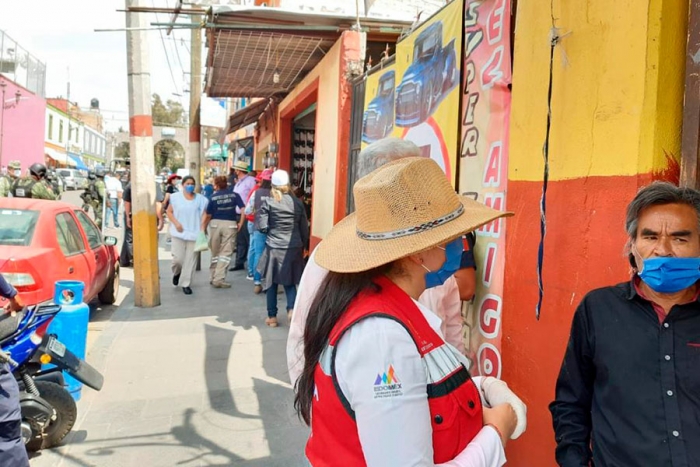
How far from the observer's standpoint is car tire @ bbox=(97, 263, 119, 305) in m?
7.82

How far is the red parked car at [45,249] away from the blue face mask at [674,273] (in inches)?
197

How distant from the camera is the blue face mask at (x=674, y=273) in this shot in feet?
5.59

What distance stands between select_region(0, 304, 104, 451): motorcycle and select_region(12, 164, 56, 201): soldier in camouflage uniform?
6.82 metres

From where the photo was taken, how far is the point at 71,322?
4477mm

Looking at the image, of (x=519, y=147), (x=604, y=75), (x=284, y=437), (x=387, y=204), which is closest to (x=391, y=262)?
(x=387, y=204)

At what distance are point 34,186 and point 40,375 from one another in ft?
22.8

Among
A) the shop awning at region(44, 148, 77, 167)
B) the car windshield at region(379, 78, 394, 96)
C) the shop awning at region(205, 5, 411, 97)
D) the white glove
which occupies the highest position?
the shop awning at region(44, 148, 77, 167)

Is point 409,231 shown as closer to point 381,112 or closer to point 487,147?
point 487,147

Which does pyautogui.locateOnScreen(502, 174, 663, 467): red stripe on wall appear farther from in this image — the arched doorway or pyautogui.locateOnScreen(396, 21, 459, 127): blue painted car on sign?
the arched doorway

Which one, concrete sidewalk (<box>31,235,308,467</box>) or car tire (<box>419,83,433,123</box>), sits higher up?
car tire (<box>419,83,433,123</box>)

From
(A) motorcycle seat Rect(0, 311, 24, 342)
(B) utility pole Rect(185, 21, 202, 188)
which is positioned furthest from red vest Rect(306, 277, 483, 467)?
(B) utility pole Rect(185, 21, 202, 188)

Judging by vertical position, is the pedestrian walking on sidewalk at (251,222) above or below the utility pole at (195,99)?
below

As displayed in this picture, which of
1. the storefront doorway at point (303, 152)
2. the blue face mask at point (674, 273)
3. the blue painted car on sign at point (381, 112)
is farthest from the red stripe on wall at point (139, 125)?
the blue face mask at point (674, 273)

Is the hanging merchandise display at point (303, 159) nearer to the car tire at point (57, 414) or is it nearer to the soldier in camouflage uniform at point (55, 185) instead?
the soldier in camouflage uniform at point (55, 185)
